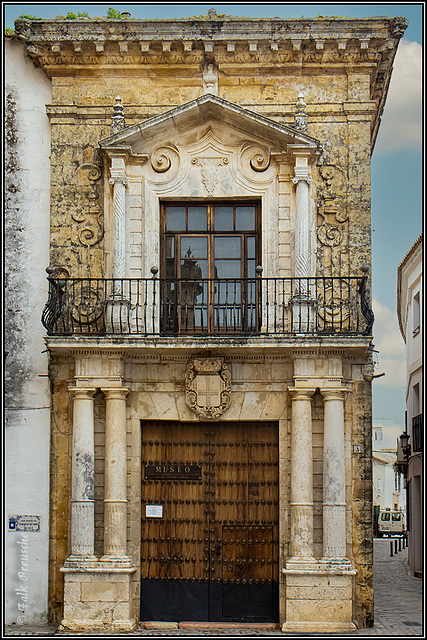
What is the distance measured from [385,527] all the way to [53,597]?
28662 mm

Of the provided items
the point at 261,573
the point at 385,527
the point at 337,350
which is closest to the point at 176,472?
the point at 261,573

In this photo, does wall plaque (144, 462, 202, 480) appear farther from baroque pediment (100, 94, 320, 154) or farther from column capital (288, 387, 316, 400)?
baroque pediment (100, 94, 320, 154)

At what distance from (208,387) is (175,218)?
245cm

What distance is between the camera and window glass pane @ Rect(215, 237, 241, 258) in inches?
483

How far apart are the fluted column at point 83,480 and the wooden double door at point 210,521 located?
2.62 ft

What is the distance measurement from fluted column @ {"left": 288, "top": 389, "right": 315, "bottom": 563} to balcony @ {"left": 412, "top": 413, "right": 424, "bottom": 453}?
744 centimetres

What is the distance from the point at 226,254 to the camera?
Result: 12273 millimetres

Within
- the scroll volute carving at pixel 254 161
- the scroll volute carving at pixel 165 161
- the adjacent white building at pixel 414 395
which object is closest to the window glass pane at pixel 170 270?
the scroll volute carving at pixel 165 161

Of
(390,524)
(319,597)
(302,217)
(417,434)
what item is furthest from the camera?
(390,524)

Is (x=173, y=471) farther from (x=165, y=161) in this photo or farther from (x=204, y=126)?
(x=204, y=126)

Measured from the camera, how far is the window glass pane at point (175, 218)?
487 inches

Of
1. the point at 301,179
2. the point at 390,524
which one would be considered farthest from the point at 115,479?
the point at 390,524

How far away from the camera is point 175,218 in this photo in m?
12.4

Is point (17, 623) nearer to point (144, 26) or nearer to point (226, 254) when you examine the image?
point (226, 254)
